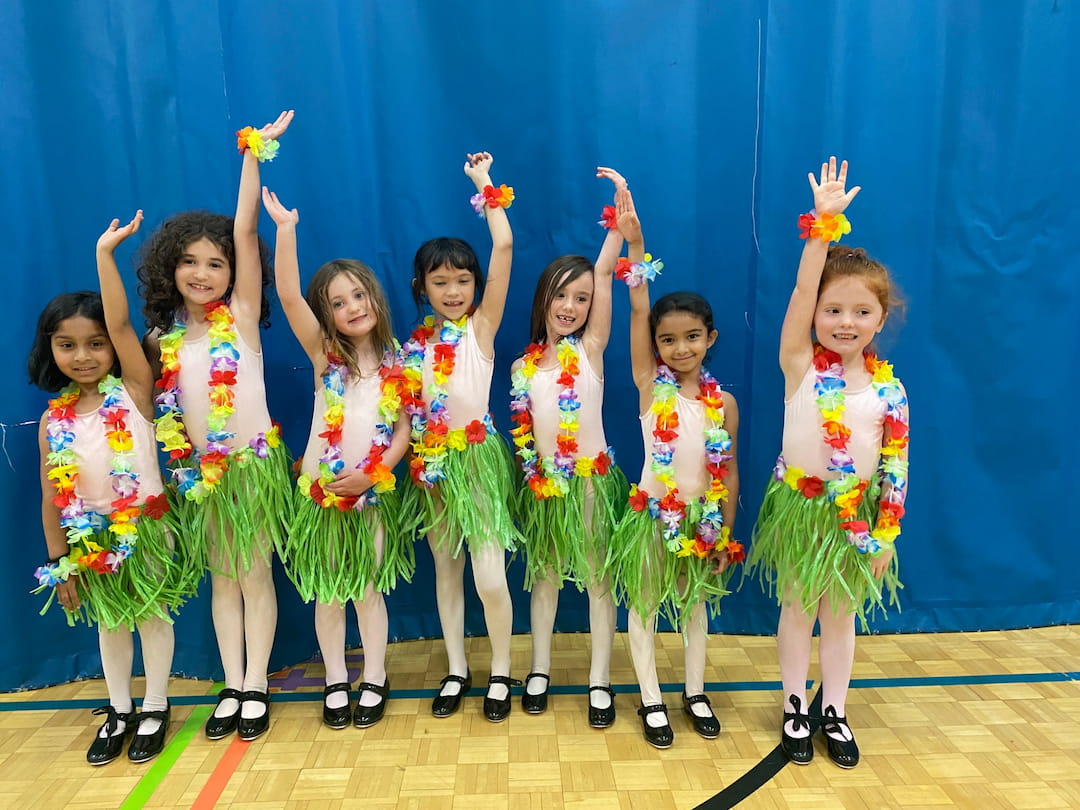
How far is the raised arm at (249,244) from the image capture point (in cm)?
196

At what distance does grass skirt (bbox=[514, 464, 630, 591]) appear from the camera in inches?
82.8

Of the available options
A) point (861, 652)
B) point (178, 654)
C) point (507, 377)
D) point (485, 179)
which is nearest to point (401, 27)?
point (485, 179)

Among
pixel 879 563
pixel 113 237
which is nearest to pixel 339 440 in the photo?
pixel 113 237

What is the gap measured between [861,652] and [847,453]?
0.99 m

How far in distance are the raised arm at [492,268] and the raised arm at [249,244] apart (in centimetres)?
53

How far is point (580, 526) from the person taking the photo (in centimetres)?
211

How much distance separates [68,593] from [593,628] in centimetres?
141

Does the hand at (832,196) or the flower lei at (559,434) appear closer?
the hand at (832,196)

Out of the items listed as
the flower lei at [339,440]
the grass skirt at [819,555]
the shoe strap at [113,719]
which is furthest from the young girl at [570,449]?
the shoe strap at [113,719]

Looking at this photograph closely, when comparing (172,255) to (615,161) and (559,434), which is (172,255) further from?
(615,161)

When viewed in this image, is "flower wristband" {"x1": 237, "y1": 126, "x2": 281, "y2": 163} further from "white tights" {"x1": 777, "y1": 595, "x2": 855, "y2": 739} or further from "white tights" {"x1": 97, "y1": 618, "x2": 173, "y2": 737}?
"white tights" {"x1": 777, "y1": 595, "x2": 855, "y2": 739}

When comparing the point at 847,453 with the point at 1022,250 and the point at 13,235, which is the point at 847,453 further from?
the point at 13,235

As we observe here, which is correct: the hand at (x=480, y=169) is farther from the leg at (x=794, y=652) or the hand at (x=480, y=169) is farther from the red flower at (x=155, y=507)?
the leg at (x=794, y=652)

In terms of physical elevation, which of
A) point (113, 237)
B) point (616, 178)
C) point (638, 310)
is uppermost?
point (616, 178)
